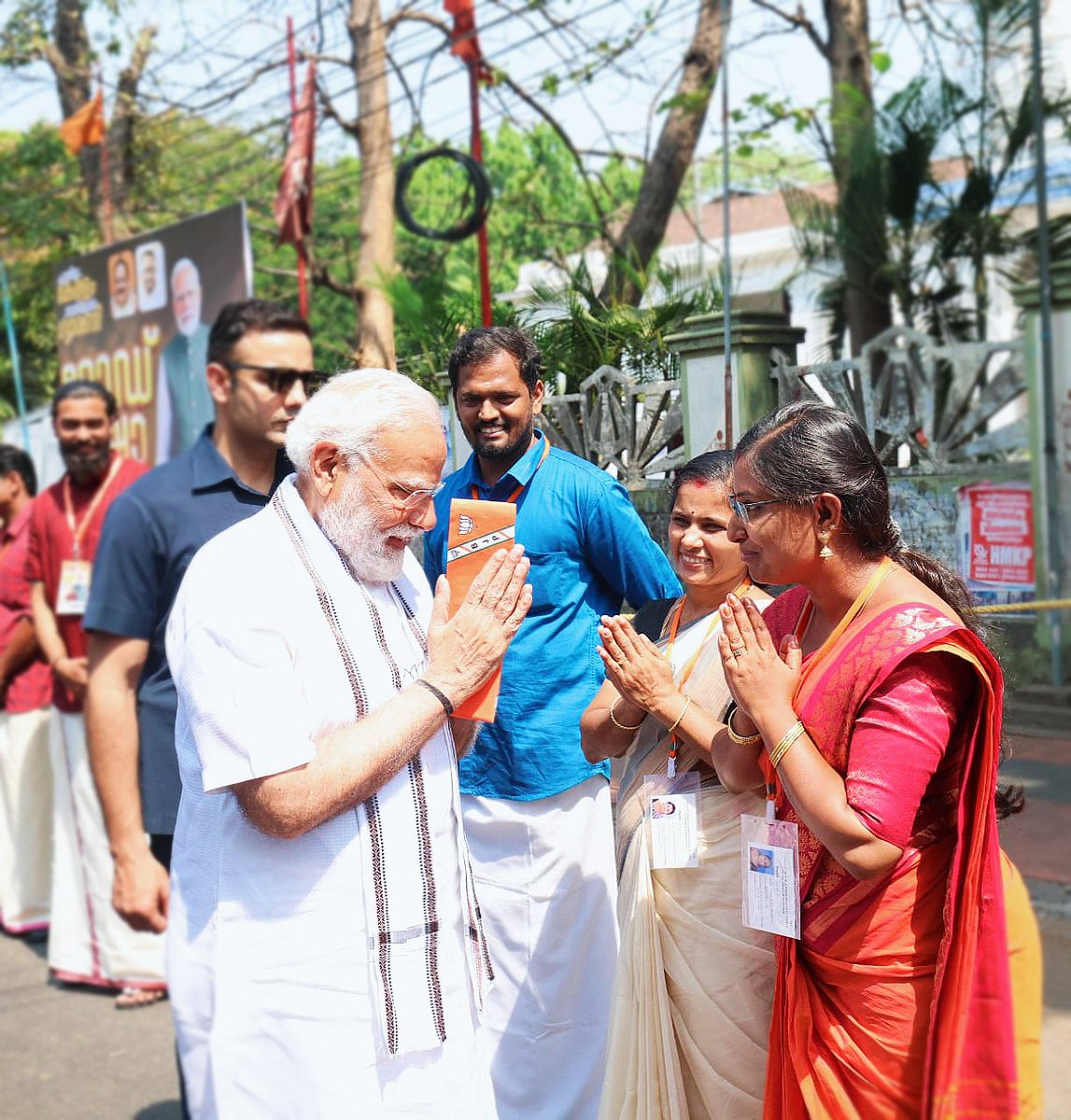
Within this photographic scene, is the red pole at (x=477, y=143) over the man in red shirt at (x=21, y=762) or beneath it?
over

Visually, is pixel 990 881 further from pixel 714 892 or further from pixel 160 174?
pixel 160 174

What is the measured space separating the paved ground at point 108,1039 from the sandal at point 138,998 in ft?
0.11

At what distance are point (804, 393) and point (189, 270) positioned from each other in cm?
891

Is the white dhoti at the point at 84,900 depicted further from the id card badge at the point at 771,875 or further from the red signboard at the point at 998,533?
the red signboard at the point at 998,533

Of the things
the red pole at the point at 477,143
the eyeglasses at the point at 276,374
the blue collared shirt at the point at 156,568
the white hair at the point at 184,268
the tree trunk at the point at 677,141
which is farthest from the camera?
the white hair at the point at 184,268

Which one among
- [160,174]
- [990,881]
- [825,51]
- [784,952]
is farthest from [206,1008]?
[160,174]

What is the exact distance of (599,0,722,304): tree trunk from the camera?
9.12 metres

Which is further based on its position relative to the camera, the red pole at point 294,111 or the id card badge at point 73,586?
the red pole at point 294,111

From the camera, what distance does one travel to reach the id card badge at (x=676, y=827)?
2.71 metres

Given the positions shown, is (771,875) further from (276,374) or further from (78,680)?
(78,680)

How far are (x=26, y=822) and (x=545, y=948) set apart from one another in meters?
3.57

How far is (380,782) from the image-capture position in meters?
2.14

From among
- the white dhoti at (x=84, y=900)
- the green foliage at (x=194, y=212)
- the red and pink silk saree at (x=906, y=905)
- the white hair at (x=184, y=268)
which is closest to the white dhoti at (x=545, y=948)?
the red and pink silk saree at (x=906, y=905)

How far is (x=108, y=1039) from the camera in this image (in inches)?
181
